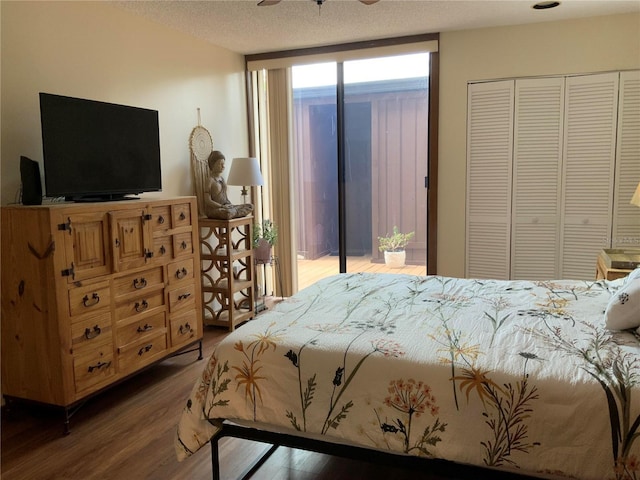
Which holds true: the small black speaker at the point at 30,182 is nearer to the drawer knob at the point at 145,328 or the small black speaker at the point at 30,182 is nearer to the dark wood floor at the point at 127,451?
the drawer knob at the point at 145,328

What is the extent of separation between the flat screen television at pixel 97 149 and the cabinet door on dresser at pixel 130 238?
0.27 meters

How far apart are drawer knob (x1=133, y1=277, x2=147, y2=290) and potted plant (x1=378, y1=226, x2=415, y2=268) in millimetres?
2649

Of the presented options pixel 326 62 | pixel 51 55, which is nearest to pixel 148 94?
pixel 51 55

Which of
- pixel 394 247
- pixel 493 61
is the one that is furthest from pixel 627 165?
pixel 394 247

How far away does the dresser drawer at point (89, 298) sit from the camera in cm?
266

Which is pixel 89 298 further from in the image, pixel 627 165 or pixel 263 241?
pixel 627 165

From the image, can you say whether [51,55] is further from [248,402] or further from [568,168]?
[568,168]

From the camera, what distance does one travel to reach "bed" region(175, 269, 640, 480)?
1.57m

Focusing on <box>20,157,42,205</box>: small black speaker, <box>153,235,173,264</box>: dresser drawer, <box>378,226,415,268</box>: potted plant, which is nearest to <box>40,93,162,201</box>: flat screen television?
<box>20,157,42,205</box>: small black speaker

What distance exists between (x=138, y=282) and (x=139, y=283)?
0.01 metres

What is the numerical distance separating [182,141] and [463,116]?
2376 millimetres

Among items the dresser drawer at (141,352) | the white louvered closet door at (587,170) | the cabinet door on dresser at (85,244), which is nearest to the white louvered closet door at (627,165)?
the white louvered closet door at (587,170)

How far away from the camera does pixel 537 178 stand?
4168mm

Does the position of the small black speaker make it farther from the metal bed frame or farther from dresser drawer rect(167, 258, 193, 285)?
the metal bed frame
